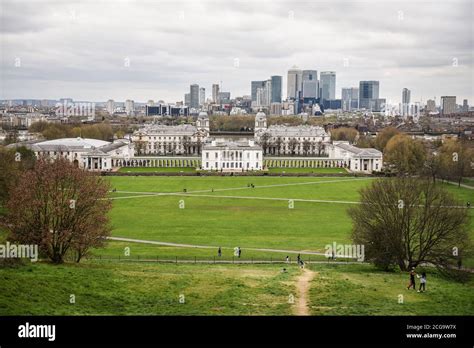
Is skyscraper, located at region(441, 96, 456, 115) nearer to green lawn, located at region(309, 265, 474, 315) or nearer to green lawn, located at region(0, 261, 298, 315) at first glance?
green lawn, located at region(309, 265, 474, 315)

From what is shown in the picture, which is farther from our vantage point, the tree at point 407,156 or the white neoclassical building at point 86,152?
the white neoclassical building at point 86,152

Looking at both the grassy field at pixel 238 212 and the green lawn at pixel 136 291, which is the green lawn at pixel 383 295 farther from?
the grassy field at pixel 238 212

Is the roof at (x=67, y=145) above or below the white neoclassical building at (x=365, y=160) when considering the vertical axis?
above

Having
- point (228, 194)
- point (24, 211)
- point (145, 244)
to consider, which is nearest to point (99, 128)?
point (228, 194)

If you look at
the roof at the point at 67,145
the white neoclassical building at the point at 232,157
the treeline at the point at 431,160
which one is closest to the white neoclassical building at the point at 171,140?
the roof at the point at 67,145

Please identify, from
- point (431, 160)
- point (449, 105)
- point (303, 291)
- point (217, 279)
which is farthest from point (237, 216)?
point (449, 105)

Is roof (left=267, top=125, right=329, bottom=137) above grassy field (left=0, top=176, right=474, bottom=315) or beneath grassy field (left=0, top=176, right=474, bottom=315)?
above

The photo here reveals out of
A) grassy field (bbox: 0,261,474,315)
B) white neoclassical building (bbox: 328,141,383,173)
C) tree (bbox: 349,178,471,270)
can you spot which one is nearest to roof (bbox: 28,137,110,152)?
white neoclassical building (bbox: 328,141,383,173)
